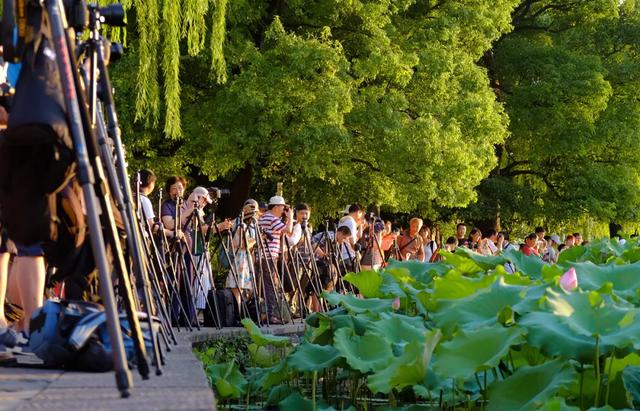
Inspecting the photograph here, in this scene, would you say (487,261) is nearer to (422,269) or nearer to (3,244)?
(422,269)

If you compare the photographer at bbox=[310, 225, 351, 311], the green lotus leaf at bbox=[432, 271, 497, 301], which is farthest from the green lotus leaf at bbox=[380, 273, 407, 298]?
the photographer at bbox=[310, 225, 351, 311]

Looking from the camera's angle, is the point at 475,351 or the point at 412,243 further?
the point at 412,243

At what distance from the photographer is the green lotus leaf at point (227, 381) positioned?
7.46 m

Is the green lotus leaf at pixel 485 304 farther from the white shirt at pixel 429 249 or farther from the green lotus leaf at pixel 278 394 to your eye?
the white shirt at pixel 429 249

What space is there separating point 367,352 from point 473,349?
1136 millimetres

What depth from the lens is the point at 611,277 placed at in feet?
23.4

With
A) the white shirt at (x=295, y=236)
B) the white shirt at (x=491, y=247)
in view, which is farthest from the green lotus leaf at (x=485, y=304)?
the white shirt at (x=491, y=247)

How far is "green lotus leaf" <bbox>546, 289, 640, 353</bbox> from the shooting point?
5.02 metres

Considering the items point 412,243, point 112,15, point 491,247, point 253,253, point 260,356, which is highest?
point 112,15

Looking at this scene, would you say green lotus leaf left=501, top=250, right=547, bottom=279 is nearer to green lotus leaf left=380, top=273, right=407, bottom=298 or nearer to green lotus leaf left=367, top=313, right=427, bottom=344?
green lotus leaf left=380, top=273, right=407, bottom=298

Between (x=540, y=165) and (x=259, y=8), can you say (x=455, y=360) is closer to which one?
(x=259, y=8)

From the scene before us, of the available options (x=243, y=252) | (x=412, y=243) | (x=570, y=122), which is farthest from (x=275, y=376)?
(x=570, y=122)

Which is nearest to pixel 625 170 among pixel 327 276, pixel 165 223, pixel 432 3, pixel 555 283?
pixel 432 3

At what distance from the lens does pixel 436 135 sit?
26438mm
